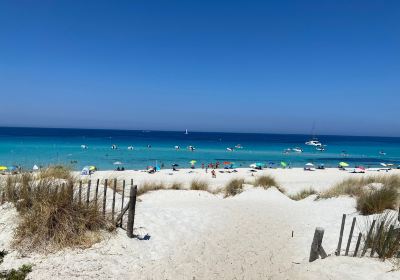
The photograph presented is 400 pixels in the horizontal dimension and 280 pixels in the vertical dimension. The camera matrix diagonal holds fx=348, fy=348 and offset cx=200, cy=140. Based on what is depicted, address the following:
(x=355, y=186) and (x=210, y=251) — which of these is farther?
(x=355, y=186)

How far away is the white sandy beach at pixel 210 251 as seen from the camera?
20.7ft

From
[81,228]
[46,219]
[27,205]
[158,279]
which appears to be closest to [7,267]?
[46,219]

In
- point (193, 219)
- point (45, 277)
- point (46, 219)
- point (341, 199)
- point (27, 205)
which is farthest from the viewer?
point (341, 199)

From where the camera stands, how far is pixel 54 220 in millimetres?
6938

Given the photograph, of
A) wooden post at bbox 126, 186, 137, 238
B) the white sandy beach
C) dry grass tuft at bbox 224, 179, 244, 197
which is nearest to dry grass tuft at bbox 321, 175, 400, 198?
the white sandy beach

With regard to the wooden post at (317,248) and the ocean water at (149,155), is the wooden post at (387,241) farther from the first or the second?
the ocean water at (149,155)

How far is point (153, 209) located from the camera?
1098 centimetres

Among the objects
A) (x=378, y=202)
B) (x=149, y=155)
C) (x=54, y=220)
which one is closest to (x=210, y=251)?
(x=54, y=220)

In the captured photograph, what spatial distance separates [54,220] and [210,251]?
3.42 m

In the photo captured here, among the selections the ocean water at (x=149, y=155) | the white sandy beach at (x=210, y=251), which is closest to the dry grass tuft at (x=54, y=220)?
the white sandy beach at (x=210, y=251)

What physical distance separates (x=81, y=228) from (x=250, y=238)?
4317mm

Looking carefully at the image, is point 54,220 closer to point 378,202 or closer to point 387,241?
point 387,241

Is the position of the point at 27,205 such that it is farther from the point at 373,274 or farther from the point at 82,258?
the point at 373,274

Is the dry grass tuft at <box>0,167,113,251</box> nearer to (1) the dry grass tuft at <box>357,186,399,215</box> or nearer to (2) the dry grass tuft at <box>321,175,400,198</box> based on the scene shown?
(1) the dry grass tuft at <box>357,186,399,215</box>
